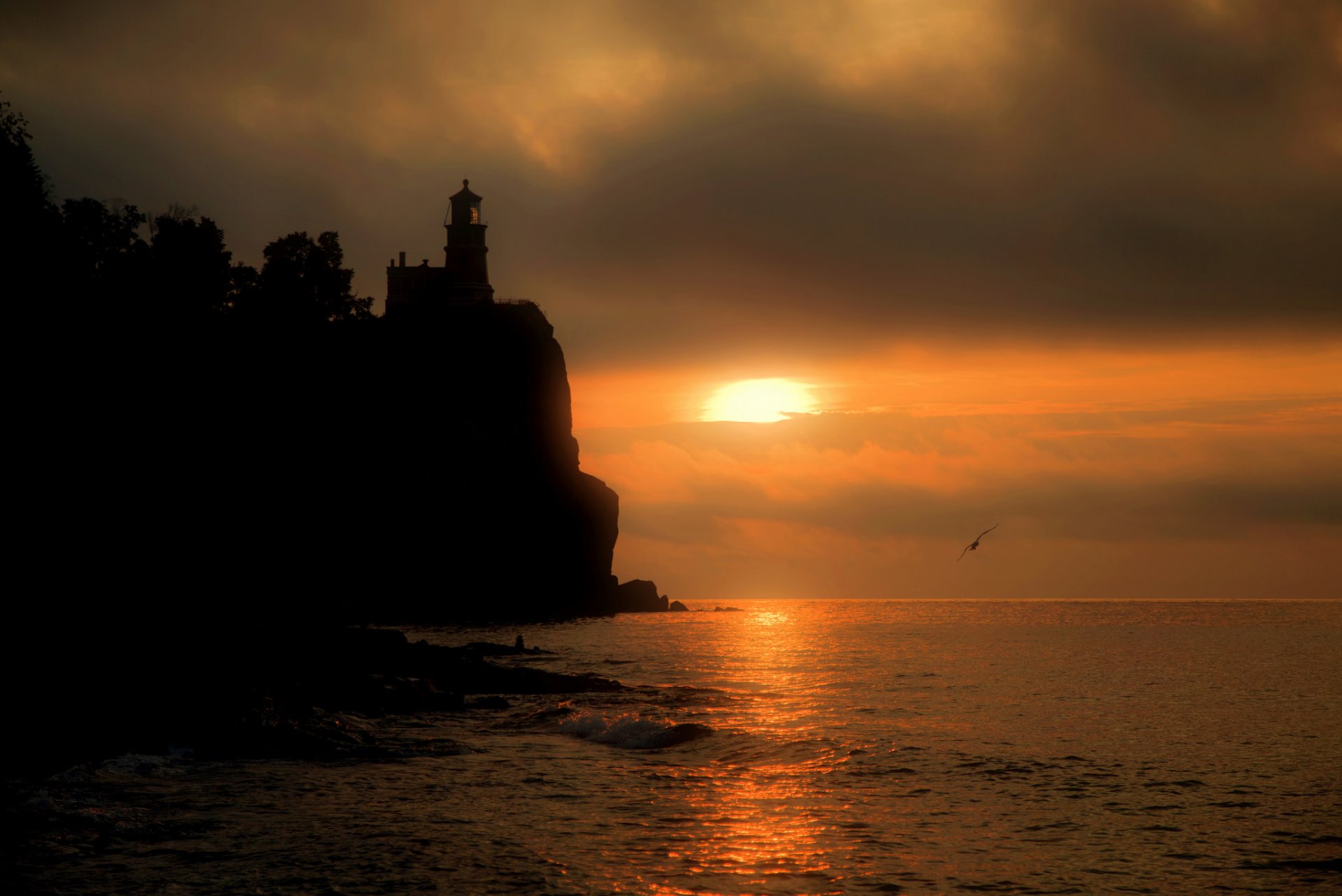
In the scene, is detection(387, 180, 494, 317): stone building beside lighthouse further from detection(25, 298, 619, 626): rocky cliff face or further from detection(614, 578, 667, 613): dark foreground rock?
detection(614, 578, 667, 613): dark foreground rock

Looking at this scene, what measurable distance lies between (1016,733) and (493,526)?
272 ft

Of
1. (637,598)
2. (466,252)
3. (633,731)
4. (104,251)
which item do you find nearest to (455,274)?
(466,252)

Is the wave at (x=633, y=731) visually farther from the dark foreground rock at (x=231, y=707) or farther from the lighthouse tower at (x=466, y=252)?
the lighthouse tower at (x=466, y=252)

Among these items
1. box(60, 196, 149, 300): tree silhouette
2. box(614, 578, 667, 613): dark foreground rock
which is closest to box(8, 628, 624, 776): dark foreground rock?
box(60, 196, 149, 300): tree silhouette

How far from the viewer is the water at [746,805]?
573 inches

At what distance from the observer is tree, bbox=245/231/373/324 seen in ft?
311

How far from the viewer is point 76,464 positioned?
3628 cm

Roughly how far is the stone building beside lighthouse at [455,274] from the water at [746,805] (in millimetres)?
78229

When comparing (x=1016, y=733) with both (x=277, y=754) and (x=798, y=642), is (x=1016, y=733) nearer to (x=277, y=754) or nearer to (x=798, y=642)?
(x=277, y=754)

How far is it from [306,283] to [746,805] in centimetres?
9261

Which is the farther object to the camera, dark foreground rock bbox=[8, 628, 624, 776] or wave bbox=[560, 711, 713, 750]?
wave bbox=[560, 711, 713, 750]

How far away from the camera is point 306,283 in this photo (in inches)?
4008

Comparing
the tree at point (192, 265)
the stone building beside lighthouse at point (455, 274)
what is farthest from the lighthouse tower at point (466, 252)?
the tree at point (192, 265)

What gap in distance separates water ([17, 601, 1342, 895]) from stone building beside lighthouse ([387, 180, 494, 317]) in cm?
7823
